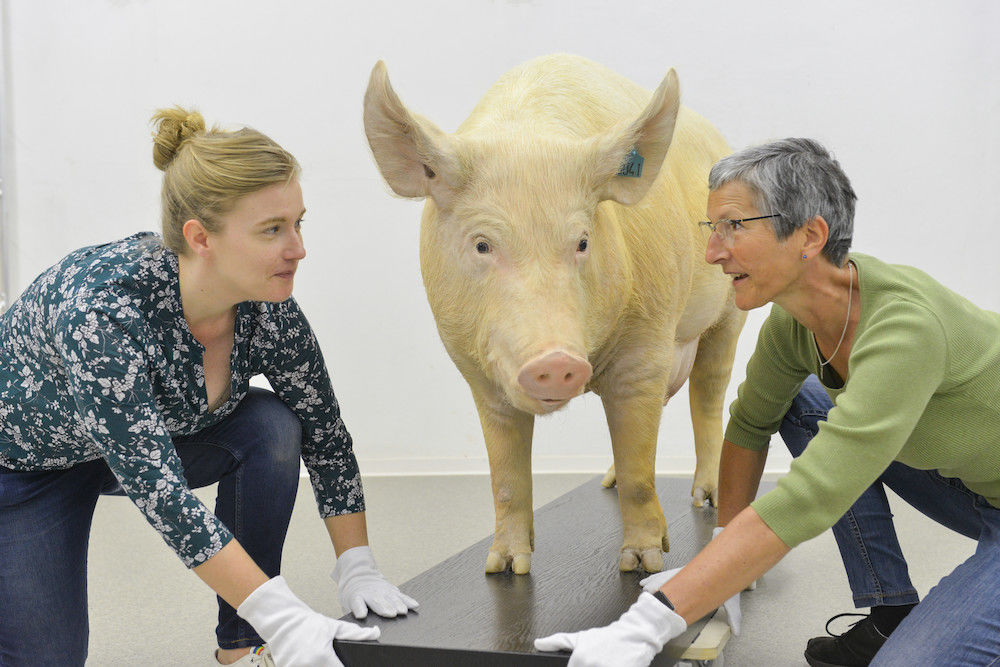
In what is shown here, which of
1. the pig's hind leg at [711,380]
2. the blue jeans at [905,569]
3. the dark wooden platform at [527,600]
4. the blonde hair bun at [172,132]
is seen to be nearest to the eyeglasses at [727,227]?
the blue jeans at [905,569]

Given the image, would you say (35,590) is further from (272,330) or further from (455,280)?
(455,280)

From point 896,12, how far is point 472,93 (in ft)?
6.92

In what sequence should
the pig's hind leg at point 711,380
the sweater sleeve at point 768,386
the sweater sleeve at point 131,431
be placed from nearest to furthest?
1. the sweater sleeve at point 131,431
2. the sweater sleeve at point 768,386
3. the pig's hind leg at point 711,380

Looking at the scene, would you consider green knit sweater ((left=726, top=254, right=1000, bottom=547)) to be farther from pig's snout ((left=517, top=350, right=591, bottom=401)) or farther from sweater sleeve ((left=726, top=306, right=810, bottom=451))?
pig's snout ((left=517, top=350, right=591, bottom=401))

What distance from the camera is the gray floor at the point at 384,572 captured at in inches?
105

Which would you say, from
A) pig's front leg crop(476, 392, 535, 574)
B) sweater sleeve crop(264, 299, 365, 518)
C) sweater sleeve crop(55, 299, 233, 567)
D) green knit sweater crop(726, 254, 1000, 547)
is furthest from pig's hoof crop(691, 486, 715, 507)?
sweater sleeve crop(55, 299, 233, 567)

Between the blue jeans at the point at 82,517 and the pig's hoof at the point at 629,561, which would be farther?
the pig's hoof at the point at 629,561

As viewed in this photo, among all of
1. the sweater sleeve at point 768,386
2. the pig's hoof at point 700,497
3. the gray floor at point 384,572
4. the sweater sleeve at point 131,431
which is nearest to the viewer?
the sweater sleeve at point 131,431

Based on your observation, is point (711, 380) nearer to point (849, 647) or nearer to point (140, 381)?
point (849, 647)

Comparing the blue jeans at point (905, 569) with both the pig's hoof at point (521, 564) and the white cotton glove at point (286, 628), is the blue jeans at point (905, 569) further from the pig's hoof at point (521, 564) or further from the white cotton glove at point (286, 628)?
the white cotton glove at point (286, 628)

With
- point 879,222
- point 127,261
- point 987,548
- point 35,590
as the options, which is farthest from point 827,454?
point 879,222

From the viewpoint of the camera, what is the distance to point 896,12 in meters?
4.69

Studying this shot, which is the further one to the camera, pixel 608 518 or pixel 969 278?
pixel 969 278

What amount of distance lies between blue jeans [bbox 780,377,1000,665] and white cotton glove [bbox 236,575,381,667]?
3.28ft
